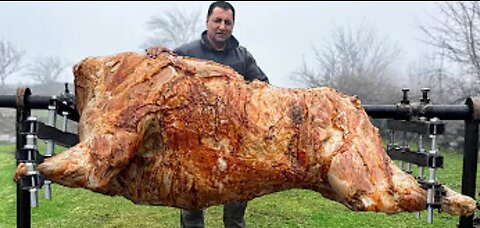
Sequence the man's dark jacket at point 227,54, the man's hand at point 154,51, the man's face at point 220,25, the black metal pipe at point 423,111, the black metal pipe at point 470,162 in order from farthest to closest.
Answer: the man's dark jacket at point 227,54
the man's face at point 220,25
the black metal pipe at point 470,162
the black metal pipe at point 423,111
the man's hand at point 154,51

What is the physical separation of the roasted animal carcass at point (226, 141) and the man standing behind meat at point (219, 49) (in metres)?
1.18

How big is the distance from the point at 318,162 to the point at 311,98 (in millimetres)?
367

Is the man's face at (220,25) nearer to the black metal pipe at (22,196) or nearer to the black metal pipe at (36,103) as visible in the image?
the black metal pipe at (36,103)

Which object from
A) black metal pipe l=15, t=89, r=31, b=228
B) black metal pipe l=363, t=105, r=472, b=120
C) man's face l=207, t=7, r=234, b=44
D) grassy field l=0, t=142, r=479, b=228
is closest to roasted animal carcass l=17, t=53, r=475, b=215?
black metal pipe l=363, t=105, r=472, b=120

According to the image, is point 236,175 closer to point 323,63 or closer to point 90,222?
point 90,222

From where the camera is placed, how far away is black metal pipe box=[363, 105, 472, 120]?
2.90 meters

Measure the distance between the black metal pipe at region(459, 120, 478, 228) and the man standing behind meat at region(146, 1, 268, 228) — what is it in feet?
5.56

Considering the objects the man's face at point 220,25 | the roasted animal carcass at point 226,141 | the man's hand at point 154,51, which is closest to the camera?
the roasted animal carcass at point 226,141

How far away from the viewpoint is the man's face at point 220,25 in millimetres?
3572

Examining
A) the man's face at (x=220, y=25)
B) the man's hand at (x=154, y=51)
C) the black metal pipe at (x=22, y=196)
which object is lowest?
the black metal pipe at (x=22, y=196)

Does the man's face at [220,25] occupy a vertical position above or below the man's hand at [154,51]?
above

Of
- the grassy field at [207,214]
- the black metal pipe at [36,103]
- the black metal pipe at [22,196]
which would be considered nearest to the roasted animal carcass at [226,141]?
the black metal pipe at [36,103]

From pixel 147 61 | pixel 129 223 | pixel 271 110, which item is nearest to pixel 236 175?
pixel 271 110

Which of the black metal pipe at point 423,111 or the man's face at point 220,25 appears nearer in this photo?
the black metal pipe at point 423,111
